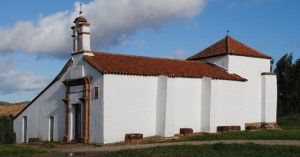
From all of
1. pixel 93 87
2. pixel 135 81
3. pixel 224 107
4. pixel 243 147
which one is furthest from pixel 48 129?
pixel 243 147

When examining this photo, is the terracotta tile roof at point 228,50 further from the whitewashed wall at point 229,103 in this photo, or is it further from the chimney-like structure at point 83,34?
the chimney-like structure at point 83,34

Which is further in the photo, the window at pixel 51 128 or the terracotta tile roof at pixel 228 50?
the terracotta tile roof at pixel 228 50

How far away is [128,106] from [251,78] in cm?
1042

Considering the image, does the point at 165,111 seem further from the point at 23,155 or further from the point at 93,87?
the point at 23,155

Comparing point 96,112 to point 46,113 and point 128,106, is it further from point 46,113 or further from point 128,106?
point 46,113

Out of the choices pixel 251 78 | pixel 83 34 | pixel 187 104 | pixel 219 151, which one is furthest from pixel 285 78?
pixel 219 151

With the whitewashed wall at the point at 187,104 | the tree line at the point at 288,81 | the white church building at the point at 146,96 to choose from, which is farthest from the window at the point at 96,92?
the tree line at the point at 288,81

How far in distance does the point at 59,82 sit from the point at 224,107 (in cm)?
1061

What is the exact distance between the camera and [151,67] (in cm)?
2319

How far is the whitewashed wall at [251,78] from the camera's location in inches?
1052

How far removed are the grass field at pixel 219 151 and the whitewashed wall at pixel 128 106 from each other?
577cm

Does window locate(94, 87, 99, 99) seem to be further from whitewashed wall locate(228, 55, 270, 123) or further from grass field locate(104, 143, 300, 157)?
whitewashed wall locate(228, 55, 270, 123)

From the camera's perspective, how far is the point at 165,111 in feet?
71.3

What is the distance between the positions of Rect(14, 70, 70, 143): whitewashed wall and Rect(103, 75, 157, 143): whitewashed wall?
4.56 metres
